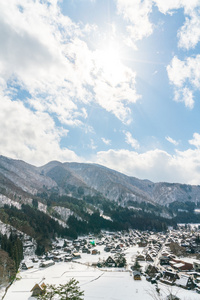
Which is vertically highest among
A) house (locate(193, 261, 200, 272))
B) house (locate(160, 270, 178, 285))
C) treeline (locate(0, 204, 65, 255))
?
house (locate(193, 261, 200, 272))

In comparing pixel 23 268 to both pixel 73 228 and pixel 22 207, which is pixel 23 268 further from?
pixel 22 207

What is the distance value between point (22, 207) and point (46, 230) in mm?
50293

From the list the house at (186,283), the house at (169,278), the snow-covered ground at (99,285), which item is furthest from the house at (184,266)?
the snow-covered ground at (99,285)

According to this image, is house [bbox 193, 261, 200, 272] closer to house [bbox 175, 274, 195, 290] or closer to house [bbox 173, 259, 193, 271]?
house [bbox 173, 259, 193, 271]

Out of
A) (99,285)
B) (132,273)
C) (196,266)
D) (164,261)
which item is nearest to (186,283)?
(132,273)

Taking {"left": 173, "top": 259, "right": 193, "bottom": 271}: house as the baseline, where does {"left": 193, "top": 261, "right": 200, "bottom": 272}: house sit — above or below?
above

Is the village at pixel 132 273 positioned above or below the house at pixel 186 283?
below

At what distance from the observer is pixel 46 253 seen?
89.6 metres

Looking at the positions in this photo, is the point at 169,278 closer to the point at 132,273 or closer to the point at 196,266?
the point at 132,273

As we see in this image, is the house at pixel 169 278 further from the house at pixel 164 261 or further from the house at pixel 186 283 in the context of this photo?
the house at pixel 164 261

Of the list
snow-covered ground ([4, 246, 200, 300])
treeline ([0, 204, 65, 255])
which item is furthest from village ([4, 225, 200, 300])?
treeline ([0, 204, 65, 255])

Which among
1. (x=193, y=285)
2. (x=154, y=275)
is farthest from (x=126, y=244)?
(x=193, y=285)

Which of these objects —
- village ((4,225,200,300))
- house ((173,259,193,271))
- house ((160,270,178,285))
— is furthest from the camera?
house ((173,259,193,271))

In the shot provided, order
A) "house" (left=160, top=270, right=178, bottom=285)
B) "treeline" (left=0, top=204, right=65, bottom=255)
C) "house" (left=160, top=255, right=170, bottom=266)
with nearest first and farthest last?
"house" (left=160, top=270, right=178, bottom=285), "house" (left=160, top=255, right=170, bottom=266), "treeline" (left=0, top=204, right=65, bottom=255)
